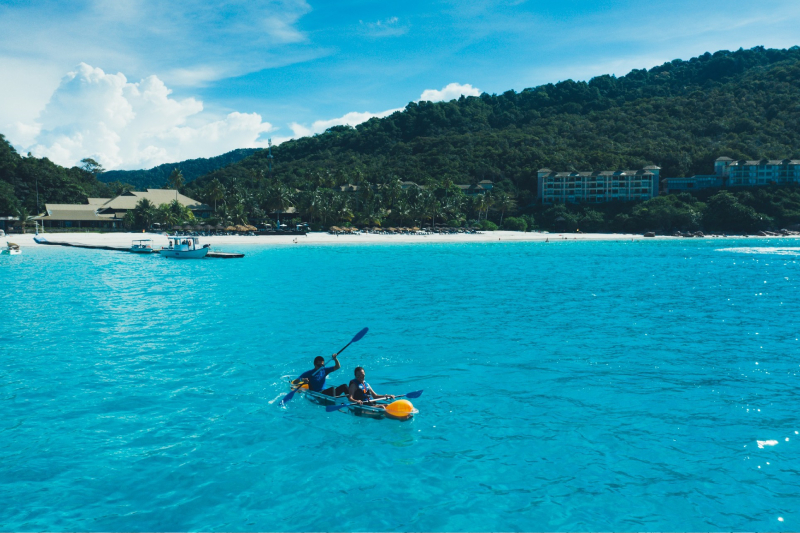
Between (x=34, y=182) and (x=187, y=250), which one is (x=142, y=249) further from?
(x=34, y=182)

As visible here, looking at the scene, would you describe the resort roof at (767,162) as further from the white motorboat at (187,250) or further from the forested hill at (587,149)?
the white motorboat at (187,250)

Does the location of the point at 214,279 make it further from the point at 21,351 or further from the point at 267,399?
the point at 267,399

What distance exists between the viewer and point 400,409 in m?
13.8

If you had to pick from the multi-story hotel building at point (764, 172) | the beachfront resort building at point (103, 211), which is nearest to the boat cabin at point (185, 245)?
the beachfront resort building at point (103, 211)

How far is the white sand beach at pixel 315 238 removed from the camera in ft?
277

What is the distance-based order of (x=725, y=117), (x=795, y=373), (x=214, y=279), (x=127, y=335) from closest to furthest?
(x=795, y=373)
(x=127, y=335)
(x=214, y=279)
(x=725, y=117)

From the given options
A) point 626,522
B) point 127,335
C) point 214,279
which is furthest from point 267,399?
point 214,279

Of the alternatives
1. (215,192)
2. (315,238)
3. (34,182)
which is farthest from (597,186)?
(34,182)

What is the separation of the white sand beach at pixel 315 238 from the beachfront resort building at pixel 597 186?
21.5 meters

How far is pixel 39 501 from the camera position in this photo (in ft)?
32.6

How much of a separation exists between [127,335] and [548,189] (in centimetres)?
13280

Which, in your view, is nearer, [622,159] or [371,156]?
[622,159]

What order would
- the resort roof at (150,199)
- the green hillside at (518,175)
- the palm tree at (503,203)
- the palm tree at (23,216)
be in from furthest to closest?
the palm tree at (503,203) < the green hillside at (518,175) < the resort roof at (150,199) < the palm tree at (23,216)

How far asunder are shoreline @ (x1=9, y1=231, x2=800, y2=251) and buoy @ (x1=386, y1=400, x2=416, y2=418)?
74007 mm
